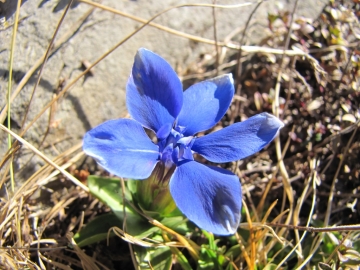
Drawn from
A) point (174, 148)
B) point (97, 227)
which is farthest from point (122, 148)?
point (97, 227)

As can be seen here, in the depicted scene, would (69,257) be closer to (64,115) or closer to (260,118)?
(64,115)

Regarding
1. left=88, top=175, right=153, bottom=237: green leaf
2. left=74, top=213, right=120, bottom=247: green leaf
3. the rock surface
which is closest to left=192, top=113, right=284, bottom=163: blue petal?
left=88, top=175, right=153, bottom=237: green leaf

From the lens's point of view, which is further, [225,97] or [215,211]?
[225,97]

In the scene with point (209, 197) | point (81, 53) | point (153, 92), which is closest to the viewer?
point (209, 197)

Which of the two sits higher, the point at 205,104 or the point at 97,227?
the point at 205,104

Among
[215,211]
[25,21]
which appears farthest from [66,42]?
[215,211]

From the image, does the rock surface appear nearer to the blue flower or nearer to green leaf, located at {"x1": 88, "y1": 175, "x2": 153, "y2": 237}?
green leaf, located at {"x1": 88, "y1": 175, "x2": 153, "y2": 237}

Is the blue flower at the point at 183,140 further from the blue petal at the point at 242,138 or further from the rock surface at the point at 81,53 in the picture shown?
the rock surface at the point at 81,53

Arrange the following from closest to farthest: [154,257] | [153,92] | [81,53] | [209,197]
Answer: [209,197] < [153,92] < [154,257] < [81,53]

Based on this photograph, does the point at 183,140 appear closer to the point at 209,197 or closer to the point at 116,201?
the point at 209,197
